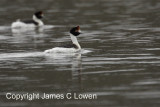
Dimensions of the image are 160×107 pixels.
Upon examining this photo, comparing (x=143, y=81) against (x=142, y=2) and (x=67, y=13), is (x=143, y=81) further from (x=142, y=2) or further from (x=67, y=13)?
(x=142, y=2)

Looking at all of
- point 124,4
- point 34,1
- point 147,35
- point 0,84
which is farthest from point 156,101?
point 34,1

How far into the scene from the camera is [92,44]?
28.7 metres

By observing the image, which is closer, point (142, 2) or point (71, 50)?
point (71, 50)

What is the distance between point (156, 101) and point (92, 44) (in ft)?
45.0

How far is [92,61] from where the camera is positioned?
22656 mm

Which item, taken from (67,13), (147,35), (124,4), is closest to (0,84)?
(147,35)

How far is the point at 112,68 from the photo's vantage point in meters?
20.5

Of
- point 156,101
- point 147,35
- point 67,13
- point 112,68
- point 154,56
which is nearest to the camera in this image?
point 156,101

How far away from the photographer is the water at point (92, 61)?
641 inches

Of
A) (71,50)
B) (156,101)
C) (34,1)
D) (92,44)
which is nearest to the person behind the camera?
(156,101)

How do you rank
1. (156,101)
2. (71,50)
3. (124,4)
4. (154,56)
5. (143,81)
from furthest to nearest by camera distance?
(124,4) → (71,50) → (154,56) → (143,81) → (156,101)

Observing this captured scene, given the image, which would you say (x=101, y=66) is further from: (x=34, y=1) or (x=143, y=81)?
(x=34, y=1)

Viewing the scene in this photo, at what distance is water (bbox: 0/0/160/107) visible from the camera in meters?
16.3

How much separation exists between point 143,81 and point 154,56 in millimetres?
5670
